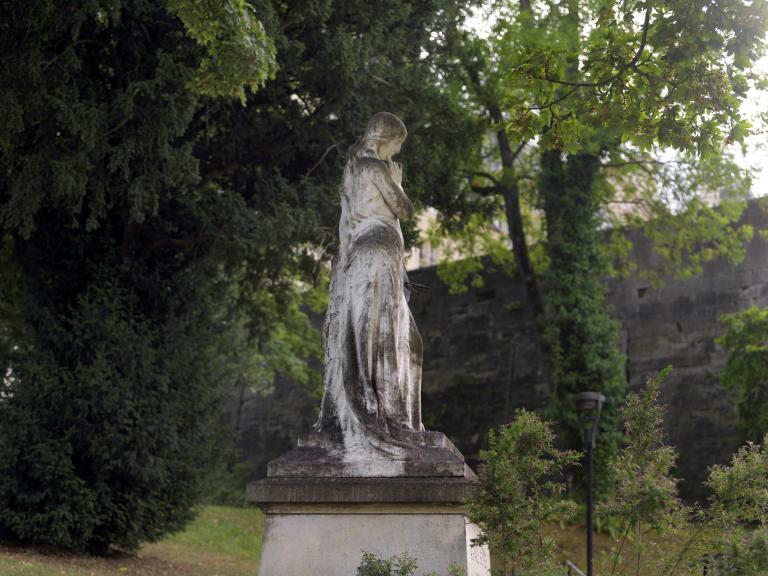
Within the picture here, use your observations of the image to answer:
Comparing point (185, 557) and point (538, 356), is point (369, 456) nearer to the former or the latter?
point (185, 557)

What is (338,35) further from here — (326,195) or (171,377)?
(171,377)

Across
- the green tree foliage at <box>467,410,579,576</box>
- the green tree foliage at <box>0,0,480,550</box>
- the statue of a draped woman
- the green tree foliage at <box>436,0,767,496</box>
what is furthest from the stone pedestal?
the green tree foliage at <box>436,0,767,496</box>

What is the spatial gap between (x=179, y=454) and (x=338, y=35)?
595 cm

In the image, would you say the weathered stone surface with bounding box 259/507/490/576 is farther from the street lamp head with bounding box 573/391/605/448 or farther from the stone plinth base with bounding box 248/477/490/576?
the street lamp head with bounding box 573/391/605/448

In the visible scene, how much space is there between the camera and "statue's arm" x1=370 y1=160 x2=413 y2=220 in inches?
269

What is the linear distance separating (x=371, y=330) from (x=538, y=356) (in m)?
16.0

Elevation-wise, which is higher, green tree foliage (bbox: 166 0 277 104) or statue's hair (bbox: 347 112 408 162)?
green tree foliage (bbox: 166 0 277 104)

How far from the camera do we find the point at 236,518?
1973cm

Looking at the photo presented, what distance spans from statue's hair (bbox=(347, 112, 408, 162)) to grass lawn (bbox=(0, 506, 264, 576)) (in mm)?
6396

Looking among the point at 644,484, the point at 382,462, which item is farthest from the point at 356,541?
the point at 644,484

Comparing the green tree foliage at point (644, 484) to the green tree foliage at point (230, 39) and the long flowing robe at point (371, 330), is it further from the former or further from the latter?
the green tree foliage at point (230, 39)

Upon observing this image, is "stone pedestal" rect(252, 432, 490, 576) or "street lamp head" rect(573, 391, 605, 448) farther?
"street lamp head" rect(573, 391, 605, 448)

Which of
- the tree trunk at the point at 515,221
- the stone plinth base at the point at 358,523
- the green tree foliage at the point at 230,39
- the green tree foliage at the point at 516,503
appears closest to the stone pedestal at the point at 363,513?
the stone plinth base at the point at 358,523

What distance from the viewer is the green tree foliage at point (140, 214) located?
39.7 feet
